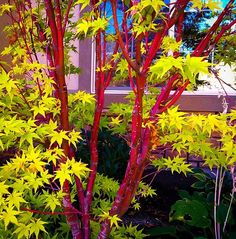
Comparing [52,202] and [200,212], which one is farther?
[200,212]

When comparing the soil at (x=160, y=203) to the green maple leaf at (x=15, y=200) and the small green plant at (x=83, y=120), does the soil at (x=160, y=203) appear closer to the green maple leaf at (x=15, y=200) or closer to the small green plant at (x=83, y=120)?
the small green plant at (x=83, y=120)

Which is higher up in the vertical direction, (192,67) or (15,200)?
(192,67)

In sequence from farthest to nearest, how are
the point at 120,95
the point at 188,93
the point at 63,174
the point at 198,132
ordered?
1. the point at 120,95
2. the point at 188,93
3. the point at 198,132
4. the point at 63,174

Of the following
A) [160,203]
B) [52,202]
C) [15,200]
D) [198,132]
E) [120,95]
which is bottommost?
[160,203]

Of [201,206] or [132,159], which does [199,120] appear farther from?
[201,206]

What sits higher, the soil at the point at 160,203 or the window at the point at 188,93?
the window at the point at 188,93

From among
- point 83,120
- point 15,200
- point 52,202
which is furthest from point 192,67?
point 83,120

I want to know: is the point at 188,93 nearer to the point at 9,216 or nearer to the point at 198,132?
the point at 198,132

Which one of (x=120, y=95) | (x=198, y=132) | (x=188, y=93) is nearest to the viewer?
(x=198, y=132)

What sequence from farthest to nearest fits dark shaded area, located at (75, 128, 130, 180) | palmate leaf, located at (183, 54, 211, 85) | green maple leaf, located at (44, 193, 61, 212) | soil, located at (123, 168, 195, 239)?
dark shaded area, located at (75, 128, 130, 180) < soil, located at (123, 168, 195, 239) < green maple leaf, located at (44, 193, 61, 212) < palmate leaf, located at (183, 54, 211, 85)

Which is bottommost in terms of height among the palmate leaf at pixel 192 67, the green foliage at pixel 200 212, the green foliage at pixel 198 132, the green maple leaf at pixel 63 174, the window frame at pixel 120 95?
the green foliage at pixel 200 212

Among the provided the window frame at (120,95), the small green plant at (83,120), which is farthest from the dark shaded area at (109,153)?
the window frame at (120,95)

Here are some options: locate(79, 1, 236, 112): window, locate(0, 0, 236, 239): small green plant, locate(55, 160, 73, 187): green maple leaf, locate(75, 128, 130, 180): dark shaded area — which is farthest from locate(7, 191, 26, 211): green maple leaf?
locate(79, 1, 236, 112): window

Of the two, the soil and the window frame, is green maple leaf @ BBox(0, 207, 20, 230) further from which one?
the window frame
